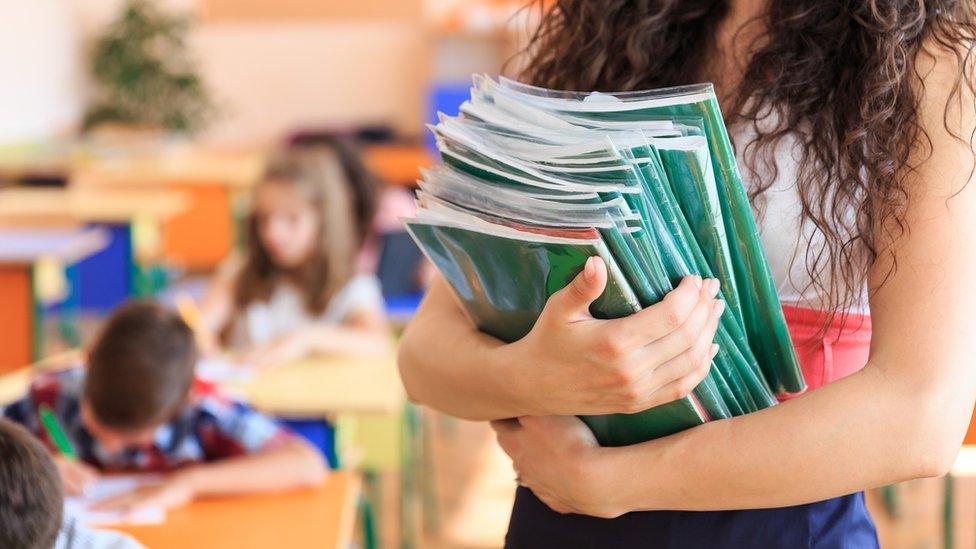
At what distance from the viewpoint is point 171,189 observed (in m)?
6.84

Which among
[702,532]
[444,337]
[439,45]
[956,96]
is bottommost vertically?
[702,532]

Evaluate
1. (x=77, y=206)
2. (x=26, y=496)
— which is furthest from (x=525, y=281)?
(x=77, y=206)

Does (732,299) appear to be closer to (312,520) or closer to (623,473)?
(623,473)

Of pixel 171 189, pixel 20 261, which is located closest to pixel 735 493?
pixel 20 261

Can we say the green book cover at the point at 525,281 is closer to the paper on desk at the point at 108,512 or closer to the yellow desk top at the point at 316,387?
the paper on desk at the point at 108,512

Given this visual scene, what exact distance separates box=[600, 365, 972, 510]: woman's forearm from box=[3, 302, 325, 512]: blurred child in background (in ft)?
4.06

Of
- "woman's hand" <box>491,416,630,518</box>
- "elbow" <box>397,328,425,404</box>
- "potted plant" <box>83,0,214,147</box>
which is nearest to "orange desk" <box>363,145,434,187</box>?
Result: "potted plant" <box>83,0,214,147</box>

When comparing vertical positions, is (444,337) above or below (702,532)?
above

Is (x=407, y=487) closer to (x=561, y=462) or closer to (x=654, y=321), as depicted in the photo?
(x=561, y=462)

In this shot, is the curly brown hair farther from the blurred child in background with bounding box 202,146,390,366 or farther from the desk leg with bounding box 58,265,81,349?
the desk leg with bounding box 58,265,81,349

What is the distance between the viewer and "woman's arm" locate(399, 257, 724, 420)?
76 cm

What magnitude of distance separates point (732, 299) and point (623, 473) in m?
0.15

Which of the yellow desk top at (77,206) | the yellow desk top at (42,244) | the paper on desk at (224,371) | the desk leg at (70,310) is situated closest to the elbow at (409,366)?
the paper on desk at (224,371)

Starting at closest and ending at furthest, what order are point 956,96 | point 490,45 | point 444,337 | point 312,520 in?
point 956,96 → point 444,337 → point 312,520 → point 490,45
